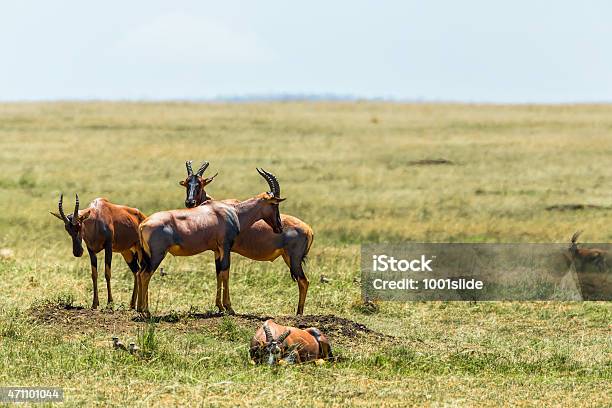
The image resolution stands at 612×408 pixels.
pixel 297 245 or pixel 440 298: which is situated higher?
pixel 297 245

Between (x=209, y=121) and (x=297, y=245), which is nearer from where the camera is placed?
(x=297, y=245)

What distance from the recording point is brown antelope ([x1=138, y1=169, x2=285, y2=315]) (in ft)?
53.5

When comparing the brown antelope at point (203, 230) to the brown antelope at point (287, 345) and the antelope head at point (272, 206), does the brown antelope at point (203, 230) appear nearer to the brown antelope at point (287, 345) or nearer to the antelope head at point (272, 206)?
the antelope head at point (272, 206)

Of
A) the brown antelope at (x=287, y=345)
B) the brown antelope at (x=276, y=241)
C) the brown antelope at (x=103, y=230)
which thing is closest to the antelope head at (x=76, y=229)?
the brown antelope at (x=103, y=230)

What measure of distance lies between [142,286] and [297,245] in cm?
274

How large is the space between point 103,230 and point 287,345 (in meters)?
4.87

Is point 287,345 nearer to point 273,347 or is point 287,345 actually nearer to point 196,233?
point 273,347

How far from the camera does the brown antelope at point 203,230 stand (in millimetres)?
16312

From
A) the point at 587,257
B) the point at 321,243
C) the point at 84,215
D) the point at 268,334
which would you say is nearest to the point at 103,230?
the point at 84,215

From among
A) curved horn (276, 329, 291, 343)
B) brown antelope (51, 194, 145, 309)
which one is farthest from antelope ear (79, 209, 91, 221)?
curved horn (276, 329, 291, 343)

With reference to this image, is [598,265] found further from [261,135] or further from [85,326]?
[261,135]

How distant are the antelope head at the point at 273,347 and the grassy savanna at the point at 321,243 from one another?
322mm

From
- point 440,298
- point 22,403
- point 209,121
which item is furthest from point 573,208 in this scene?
point 209,121

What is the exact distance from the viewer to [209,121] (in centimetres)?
5941
